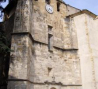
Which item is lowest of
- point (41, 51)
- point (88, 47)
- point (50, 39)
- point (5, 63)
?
point (5, 63)

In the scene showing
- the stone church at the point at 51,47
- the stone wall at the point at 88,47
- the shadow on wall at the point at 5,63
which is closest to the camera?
the stone church at the point at 51,47

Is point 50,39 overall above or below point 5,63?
above

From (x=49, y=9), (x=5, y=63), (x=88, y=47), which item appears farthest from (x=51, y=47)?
(x=5, y=63)

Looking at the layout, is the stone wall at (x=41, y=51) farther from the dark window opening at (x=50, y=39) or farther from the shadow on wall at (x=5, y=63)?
the shadow on wall at (x=5, y=63)

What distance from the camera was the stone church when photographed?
11684 millimetres

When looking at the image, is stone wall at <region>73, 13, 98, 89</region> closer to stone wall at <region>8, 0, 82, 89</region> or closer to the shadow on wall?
stone wall at <region>8, 0, 82, 89</region>

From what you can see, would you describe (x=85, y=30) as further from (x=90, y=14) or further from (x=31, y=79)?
(x=31, y=79)

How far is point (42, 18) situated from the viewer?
1501cm

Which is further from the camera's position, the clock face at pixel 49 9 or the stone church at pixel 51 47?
the clock face at pixel 49 9

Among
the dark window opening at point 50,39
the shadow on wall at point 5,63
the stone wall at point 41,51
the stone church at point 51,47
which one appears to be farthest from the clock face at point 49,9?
the shadow on wall at point 5,63

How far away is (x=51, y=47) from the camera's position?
582 inches

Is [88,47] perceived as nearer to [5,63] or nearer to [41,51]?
[41,51]

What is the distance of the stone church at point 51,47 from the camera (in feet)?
38.3

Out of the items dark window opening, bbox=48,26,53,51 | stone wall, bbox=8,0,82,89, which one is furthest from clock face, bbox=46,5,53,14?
dark window opening, bbox=48,26,53,51
